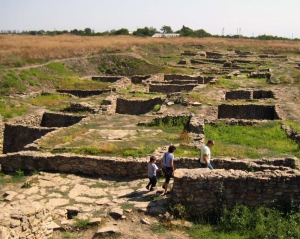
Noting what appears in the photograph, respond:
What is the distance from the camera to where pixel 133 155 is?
1071 cm

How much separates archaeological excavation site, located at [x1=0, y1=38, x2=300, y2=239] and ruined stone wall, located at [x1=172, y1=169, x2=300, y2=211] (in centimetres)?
2

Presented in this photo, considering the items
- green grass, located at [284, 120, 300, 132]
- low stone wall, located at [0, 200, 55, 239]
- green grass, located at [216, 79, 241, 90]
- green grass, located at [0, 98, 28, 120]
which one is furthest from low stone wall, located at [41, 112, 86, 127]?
green grass, located at [216, 79, 241, 90]

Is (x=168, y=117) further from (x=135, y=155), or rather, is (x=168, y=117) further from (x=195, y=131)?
(x=135, y=155)

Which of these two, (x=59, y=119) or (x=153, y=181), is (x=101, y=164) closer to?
(x=153, y=181)

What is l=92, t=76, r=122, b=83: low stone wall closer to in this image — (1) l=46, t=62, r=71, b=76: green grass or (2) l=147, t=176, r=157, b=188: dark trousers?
(1) l=46, t=62, r=71, b=76: green grass

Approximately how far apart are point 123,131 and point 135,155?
2957 mm

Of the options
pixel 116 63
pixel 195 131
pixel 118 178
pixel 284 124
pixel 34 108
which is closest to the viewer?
pixel 118 178

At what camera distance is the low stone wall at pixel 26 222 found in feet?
20.5

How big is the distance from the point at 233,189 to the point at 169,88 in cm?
Answer: 1758

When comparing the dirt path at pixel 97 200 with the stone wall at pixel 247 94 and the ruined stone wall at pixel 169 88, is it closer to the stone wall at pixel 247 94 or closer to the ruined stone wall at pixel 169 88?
the stone wall at pixel 247 94

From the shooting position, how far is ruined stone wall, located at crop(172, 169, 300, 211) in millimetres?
7574

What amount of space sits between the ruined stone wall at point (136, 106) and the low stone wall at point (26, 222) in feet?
41.6

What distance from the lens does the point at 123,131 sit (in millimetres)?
13531

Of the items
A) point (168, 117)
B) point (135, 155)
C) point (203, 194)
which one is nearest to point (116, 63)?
point (168, 117)
